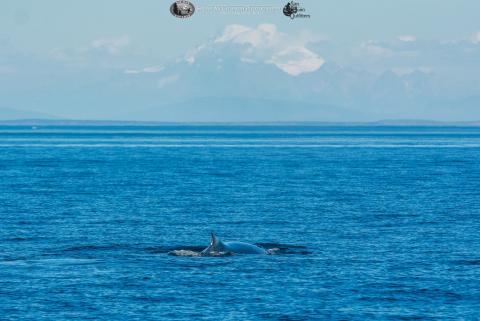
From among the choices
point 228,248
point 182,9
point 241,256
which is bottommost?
point 241,256

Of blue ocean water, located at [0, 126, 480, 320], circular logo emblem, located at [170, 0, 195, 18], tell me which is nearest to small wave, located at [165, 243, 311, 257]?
blue ocean water, located at [0, 126, 480, 320]

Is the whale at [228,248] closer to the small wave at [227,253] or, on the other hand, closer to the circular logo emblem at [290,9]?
the small wave at [227,253]

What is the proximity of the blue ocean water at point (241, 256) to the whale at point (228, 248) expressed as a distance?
1.01 metres

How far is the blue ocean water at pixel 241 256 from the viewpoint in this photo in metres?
41.2

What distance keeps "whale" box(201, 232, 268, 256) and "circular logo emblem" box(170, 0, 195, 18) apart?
1098 cm

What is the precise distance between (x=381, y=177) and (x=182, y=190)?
1165 inches

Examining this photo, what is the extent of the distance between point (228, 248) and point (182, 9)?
1215 cm

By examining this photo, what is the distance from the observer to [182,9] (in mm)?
51906

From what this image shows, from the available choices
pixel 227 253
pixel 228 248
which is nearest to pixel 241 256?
pixel 227 253

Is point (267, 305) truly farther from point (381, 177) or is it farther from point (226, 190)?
point (381, 177)

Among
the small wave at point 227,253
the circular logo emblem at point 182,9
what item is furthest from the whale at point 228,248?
the circular logo emblem at point 182,9

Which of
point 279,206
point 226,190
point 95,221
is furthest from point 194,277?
point 226,190

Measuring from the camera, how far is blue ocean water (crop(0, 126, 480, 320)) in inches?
1623

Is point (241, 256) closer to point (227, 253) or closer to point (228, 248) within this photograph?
point (227, 253)
